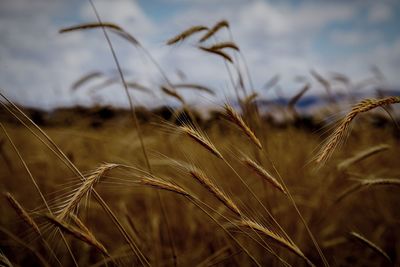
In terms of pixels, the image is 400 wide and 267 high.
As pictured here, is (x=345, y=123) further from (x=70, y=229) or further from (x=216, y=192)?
(x=70, y=229)

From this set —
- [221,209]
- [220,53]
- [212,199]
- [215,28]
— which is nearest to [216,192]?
[220,53]

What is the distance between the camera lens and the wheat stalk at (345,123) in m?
0.81

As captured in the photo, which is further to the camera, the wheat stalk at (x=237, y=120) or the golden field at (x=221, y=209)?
the golden field at (x=221, y=209)

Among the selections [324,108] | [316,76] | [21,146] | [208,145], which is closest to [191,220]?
[208,145]

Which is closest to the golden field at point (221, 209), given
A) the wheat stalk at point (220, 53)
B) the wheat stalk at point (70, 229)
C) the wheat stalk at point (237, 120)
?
the wheat stalk at point (220, 53)

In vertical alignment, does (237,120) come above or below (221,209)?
above

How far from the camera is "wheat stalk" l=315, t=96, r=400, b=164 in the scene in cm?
81

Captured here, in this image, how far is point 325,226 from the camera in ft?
7.92

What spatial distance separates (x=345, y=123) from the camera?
0.86 metres

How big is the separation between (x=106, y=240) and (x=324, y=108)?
3.14m

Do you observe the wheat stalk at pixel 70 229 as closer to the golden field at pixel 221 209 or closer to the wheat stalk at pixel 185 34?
the golden field at pixel 221 209

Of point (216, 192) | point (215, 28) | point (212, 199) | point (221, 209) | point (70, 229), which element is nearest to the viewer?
point (70, 229)

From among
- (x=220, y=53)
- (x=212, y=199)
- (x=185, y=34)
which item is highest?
(x=185, y=34)

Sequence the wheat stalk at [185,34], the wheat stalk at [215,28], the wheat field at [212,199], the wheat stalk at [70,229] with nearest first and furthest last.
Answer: the wheat stalk at [70,229] < the wheat field at [212,199] < the wheat stalk at [185,34] < the wheat stalk at [215,28]
